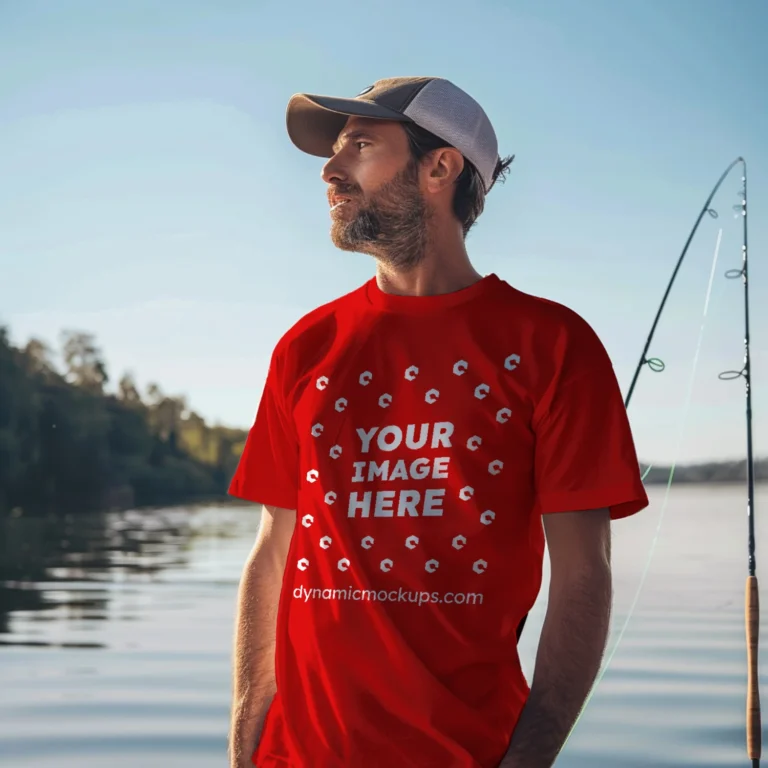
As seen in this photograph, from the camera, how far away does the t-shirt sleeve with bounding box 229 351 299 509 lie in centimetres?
183

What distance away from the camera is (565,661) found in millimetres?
1521

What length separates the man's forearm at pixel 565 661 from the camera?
149 cm

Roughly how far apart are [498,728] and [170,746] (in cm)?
604

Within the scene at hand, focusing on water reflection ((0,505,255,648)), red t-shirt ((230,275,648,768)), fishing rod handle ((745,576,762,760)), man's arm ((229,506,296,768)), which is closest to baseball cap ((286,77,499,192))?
red t-shirt ((230,275,648,768))

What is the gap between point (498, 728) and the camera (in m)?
1.52

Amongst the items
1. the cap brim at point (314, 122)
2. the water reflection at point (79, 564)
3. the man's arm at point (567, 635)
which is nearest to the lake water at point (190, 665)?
the water reflection at point (79, 564)

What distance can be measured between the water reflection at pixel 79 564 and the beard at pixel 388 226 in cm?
1037

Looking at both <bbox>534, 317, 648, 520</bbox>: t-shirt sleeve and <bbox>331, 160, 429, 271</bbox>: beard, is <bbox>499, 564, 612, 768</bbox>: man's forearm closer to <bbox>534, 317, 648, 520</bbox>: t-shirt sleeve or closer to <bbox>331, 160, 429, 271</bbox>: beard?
<bbox>534, 317, 648, 520</bbox>: t-shirt sleeve

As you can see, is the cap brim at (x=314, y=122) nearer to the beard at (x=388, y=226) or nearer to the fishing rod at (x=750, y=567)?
the beard at (x=388, y=226)

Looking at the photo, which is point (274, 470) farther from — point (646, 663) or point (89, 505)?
point (89, 505)

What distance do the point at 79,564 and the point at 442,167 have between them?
66.8ft

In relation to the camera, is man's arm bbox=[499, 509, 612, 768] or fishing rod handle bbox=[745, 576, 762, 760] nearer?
man's arm bbox=[499, 509, 612, 768]

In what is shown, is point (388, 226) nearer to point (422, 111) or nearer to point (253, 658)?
point (422, 111)

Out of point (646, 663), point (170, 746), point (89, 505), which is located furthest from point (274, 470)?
point (89, 505)
